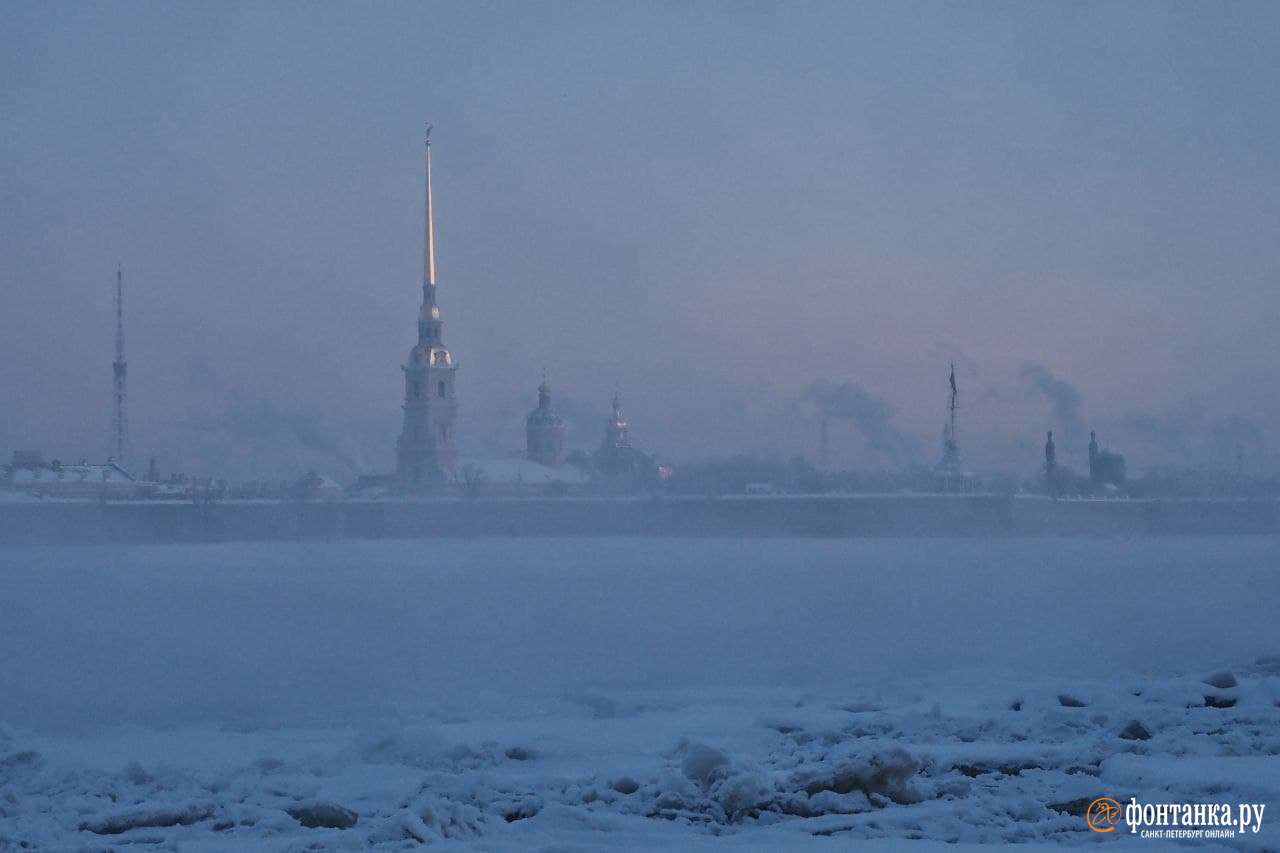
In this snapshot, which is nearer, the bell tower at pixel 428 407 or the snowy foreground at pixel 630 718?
the snowy foreground at pixel 630 718

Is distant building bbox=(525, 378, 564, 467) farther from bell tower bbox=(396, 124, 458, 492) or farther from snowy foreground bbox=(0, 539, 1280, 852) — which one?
snowy foreground bbox=(0, 539, 1280, 852)

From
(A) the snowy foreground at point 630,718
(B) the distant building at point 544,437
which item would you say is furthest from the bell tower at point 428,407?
(A) the snowy foreground at point 630,718

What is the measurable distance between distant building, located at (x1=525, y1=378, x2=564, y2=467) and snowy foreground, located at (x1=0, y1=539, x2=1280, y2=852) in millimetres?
49485

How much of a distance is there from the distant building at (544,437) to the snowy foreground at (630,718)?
49485mm

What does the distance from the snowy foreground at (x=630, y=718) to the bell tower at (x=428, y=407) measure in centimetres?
4404

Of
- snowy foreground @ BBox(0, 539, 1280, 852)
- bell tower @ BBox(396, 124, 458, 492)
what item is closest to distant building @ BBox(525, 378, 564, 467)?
bell tower @ BBox(396, 124, 458, 492)

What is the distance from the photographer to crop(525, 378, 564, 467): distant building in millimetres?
72375

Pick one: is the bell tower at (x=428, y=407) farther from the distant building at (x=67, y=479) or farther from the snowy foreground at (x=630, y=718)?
the snowy foreground at (x=630, y=718)

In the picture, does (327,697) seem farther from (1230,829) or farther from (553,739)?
(1230,829)

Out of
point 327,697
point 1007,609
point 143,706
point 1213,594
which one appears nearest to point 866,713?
point 327,697

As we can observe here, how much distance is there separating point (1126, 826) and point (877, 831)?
2.81ft

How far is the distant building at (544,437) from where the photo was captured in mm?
72375

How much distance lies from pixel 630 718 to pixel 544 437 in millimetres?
64320

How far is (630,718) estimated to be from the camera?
326 inches
